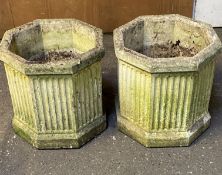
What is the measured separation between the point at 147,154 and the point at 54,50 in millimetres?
1110

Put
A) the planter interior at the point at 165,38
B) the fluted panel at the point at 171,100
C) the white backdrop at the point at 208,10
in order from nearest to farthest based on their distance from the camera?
1. the fluted panel at the point at 171,100
2. the planter interior at the point at 165,38
3. the white backdrop at the point at 208,10

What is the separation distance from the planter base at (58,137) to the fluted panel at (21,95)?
0.22 ft

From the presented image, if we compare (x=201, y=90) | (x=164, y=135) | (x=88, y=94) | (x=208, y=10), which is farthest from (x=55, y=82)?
(x=208, y=10)

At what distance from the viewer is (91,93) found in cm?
307

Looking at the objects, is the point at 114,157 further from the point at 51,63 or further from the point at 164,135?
the point at 51,63

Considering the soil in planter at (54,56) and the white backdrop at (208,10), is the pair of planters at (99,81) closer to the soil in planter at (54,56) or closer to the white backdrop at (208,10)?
the soil in planter at (54,56)

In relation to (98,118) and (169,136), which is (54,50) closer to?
(98,118)

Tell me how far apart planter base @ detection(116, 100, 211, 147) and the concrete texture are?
0.04 m

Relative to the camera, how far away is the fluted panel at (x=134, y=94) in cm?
291

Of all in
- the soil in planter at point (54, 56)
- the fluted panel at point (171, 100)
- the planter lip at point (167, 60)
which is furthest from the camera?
the soil in planter at point (54, 56)

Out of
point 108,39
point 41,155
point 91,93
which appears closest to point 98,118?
point 91,93

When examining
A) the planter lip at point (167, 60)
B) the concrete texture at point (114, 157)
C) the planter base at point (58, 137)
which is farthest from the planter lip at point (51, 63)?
the concrete texture at point (114, 157)

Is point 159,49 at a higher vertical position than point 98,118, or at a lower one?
higher

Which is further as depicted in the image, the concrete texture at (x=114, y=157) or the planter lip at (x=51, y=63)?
the concrete texture at (x=114, y=157)
